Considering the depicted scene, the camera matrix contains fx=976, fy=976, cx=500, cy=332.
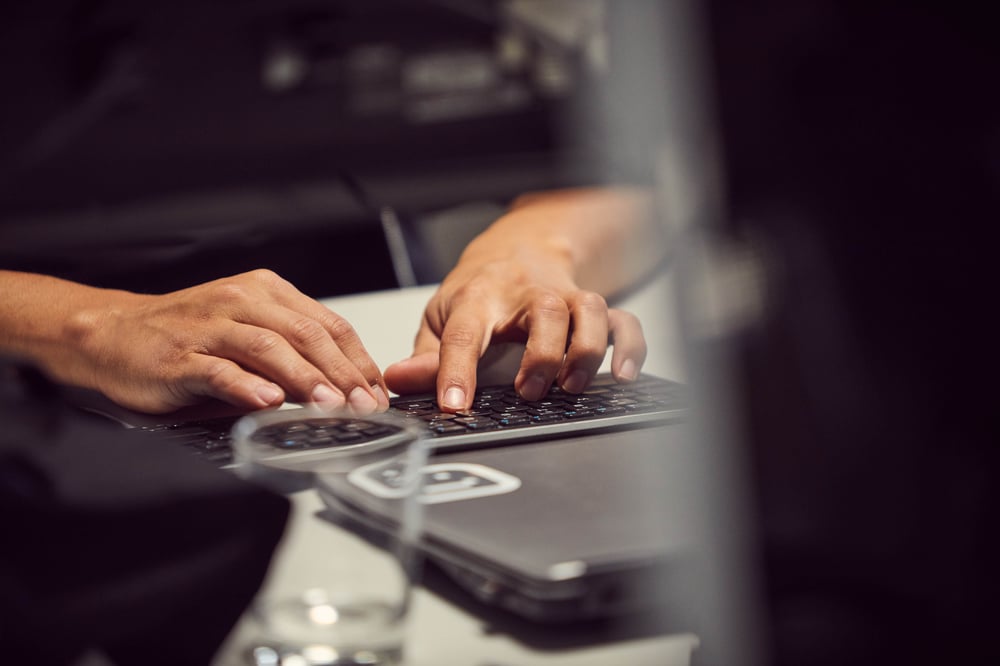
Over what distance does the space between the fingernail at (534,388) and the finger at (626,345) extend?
4 centimetres

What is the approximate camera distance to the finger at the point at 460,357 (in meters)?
0.48

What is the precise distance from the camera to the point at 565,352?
0.51 m

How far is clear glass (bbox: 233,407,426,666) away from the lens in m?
0.24

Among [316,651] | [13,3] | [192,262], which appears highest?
[13,3]

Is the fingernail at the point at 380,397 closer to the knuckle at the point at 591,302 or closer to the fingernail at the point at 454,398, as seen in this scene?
the fingernail at the point at 454,398

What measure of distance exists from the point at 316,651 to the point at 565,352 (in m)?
0.29

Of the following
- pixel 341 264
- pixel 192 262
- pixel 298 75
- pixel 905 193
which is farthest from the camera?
pixel 298 75

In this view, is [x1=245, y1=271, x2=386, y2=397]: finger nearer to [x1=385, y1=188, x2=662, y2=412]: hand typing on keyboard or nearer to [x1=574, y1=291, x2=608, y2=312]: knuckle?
[x1=385, y1=188, x2=662, y2=412]: hand typing on keyboard

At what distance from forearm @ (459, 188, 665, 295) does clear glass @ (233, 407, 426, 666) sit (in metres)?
0.16

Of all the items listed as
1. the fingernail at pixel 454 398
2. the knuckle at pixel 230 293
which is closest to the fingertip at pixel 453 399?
the fingernail at pixel 454 398

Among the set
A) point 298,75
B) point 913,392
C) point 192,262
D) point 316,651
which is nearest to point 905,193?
point 913,392

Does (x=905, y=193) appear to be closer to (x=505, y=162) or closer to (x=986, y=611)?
(x=986, y=611)

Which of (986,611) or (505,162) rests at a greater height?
(505,162)

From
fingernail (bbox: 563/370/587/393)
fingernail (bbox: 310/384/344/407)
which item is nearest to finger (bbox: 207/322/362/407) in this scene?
fingernail (bbox: 310/384/344/407)
